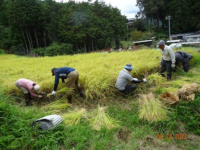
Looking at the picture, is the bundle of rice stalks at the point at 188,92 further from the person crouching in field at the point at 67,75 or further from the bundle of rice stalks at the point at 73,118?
the person crouching in field at the point at 67,75

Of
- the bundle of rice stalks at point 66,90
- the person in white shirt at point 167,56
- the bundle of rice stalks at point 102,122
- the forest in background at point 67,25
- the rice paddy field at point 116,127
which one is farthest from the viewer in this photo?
the forest in background at point 67,25

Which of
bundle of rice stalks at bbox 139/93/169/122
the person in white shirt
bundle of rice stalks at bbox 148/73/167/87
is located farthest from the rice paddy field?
the person in white shirt

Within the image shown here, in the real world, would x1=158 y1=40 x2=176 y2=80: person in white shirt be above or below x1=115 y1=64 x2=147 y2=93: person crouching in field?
above

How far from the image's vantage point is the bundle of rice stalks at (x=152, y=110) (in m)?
2.45

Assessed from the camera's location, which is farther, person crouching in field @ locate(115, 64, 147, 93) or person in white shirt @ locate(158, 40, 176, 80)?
person in white shirt @ locate(158, 40, 176, 80)

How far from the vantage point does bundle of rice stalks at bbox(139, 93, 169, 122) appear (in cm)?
245

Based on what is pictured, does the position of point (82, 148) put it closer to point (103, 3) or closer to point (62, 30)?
point (62, 30)

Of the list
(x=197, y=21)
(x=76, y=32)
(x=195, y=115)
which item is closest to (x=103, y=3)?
(x=76, y=32)

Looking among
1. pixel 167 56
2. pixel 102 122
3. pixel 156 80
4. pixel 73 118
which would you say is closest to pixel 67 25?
pixel 167 56

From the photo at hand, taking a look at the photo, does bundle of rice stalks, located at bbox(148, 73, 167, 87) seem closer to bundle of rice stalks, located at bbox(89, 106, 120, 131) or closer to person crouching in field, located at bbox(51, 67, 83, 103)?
bundle of rice stalks, located at bbox(89, 106, 120, 131)

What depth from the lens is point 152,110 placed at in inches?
101

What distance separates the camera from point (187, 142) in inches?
80.4
